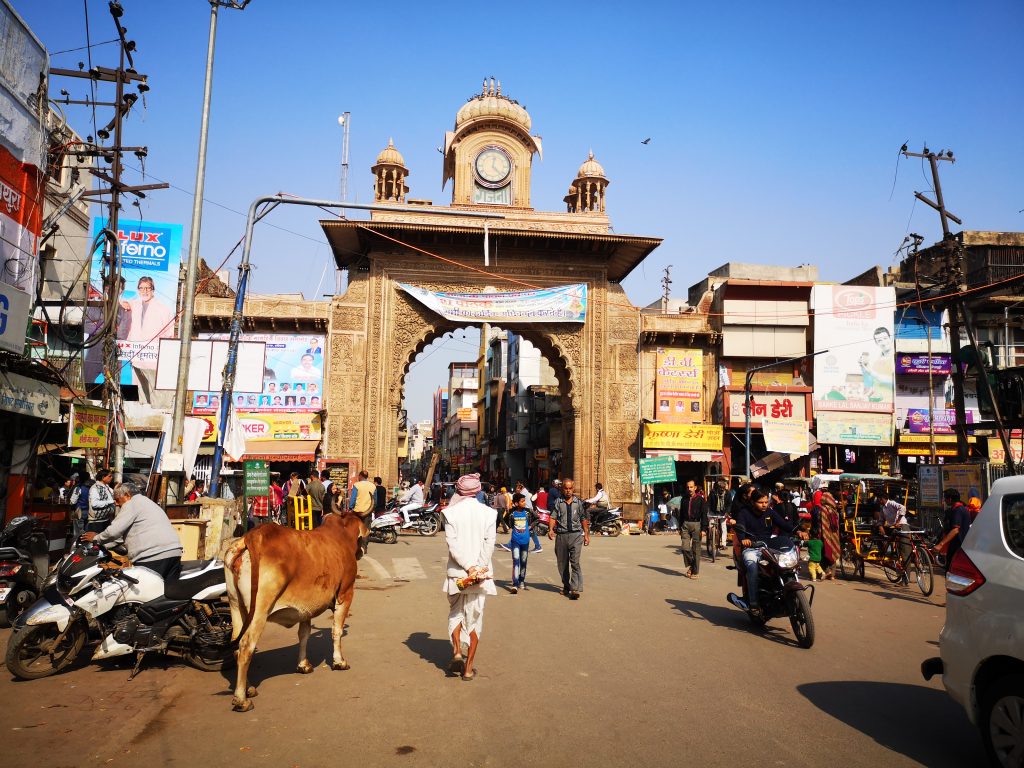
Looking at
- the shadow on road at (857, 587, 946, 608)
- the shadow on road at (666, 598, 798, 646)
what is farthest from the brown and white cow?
the shadow on road at (857, 587, 946, 608)

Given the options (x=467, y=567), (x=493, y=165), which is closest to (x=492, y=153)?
(x=493, y=165)

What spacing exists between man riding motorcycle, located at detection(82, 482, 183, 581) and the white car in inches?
232

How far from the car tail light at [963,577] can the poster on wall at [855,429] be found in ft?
85.7

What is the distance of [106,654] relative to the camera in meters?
5.92

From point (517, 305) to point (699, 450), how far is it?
9166 mm

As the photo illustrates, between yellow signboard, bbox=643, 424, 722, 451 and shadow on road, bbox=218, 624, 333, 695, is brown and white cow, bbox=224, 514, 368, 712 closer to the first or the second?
shadow on road, bbox=218, 624, 333, 695

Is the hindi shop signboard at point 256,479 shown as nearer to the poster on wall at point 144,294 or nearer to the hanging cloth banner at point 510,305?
the poster on wall at point 144,294

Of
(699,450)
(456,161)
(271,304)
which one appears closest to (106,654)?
(271,304)

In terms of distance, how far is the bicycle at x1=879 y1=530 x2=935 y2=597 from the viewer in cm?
1162

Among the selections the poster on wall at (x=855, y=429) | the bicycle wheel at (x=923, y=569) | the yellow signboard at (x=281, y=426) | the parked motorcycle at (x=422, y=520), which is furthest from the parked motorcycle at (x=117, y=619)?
the poster on wall at (x=855, y=429)

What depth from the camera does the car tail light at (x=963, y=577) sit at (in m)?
4.30

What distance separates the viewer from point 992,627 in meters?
4.08

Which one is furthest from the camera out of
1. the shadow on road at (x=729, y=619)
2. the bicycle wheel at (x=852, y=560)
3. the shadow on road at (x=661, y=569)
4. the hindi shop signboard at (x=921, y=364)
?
the hindi shop signboard at (x=921, y=364)

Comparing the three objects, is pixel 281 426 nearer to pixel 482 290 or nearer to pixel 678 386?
pixel 482 290
